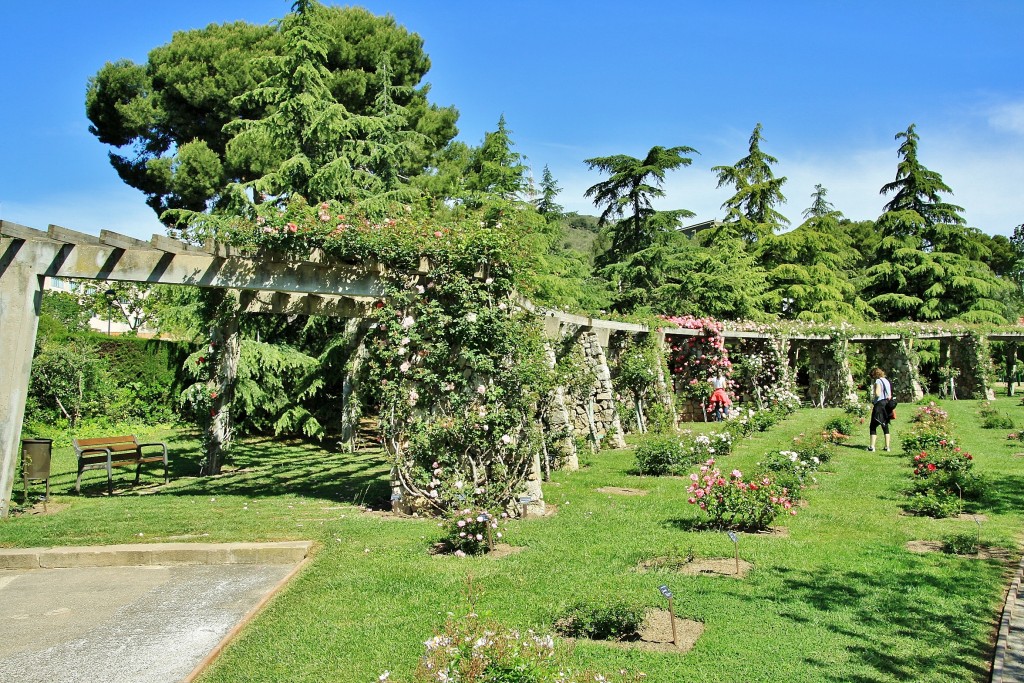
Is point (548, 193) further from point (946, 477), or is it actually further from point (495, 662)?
point (495, 662)

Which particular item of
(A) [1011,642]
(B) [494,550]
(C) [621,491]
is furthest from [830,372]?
(A) [1011,642]

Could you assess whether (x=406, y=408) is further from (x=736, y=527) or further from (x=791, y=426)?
(x=791, y=426)

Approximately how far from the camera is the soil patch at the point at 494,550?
5.91 m

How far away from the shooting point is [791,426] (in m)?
15.5

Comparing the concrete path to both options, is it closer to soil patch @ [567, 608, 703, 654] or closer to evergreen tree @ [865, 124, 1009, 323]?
soil patch @ [567, 608, 703, 654]

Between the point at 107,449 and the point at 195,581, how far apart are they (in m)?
5.05

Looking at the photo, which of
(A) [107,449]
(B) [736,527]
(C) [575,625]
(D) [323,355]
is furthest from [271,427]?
(C) [575,625]

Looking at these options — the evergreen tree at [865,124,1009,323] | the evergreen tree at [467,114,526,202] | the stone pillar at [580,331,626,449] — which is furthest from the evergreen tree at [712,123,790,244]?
the stone pillar at [580,331,626,449]

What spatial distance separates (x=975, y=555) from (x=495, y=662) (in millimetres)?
4574

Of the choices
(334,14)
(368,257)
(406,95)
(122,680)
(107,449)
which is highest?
(334,14)

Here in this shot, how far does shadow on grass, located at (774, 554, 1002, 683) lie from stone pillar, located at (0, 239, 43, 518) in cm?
763

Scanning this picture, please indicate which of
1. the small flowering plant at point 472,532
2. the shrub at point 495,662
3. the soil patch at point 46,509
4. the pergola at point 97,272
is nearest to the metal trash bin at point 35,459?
the soil patch at point 46,509

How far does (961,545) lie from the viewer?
5.82m

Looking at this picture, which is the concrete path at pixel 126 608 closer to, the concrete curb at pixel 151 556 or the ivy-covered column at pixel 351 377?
the concrete curb at pixel 151 556
